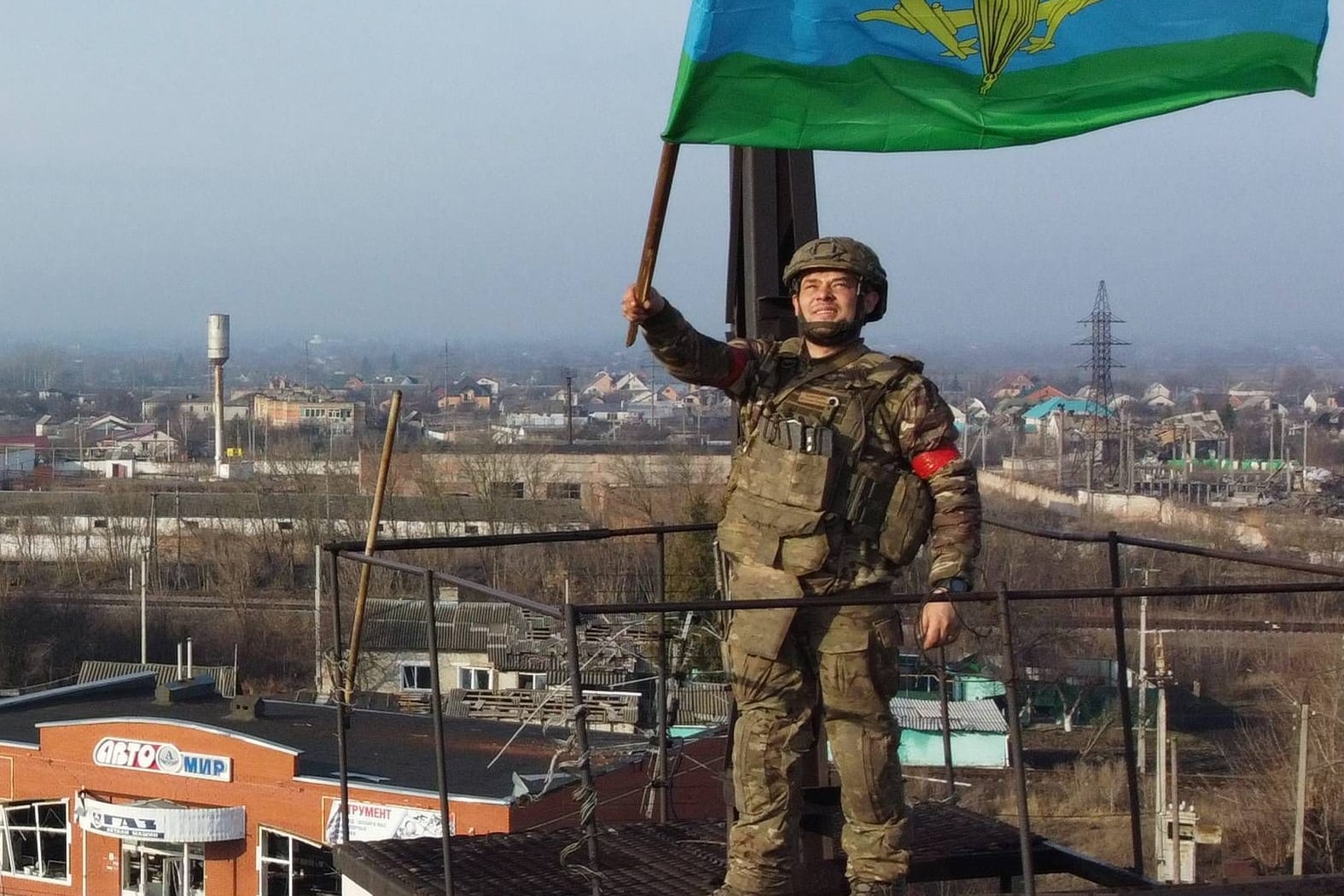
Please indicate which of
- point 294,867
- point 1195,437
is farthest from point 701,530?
point 1195,437

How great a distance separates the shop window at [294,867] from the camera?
95.1 feet

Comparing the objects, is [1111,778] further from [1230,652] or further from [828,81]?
[828,81]

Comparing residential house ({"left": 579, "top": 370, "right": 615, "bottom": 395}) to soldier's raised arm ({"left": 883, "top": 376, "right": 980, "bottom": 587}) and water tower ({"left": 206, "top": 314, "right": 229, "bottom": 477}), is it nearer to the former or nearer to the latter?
water tower ({"left": 206, "top": 314, "right": 229, "bottom": 477})

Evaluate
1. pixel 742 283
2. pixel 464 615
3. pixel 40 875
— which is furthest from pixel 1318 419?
pixel 742 283

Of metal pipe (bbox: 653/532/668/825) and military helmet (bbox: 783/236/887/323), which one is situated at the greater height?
military helmet (bbox: 783/236/887/323)

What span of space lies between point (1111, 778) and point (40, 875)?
22.2 metres

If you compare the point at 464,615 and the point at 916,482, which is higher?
the point at 916,482

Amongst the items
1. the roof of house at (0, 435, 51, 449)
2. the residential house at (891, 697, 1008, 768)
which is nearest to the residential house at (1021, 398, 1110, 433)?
the residential house at (891, 697, 1008, 768)

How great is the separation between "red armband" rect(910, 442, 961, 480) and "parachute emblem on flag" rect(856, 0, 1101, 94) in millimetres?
1374

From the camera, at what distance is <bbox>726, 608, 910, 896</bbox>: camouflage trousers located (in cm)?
593

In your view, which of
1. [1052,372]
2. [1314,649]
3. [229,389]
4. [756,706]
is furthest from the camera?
[229,389]

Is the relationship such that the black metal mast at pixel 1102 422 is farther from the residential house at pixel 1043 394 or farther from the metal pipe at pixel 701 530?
the metal pipe at pixel 701 530

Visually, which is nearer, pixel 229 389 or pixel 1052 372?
pixel 1052 372

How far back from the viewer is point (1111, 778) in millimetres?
40406
